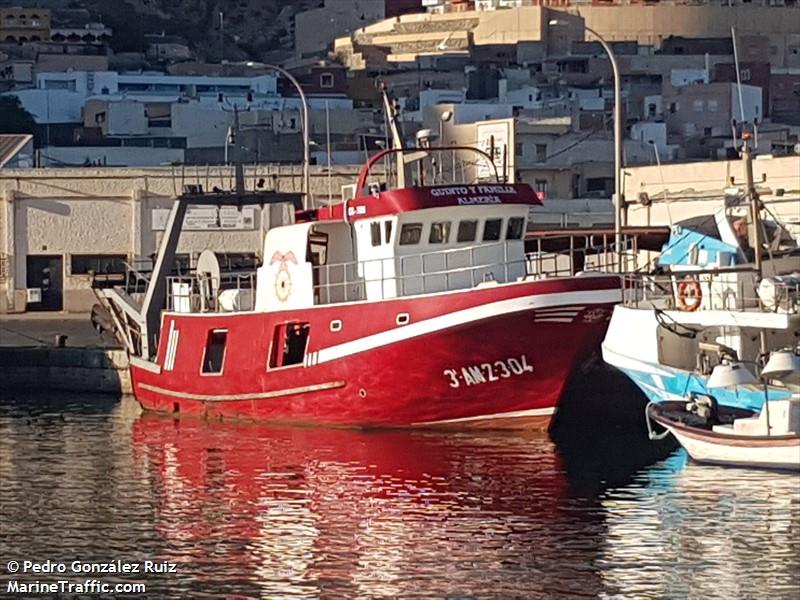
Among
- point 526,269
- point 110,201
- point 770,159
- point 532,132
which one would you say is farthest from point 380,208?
point 532,132

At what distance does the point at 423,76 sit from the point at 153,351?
7408 cm

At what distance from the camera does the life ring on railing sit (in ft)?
123

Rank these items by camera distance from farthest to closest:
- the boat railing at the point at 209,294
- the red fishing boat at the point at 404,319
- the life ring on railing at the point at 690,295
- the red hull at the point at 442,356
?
the boat railing at the point at 209,294 → the red fishing boat at the point at 404,319 → the red hull at the point at 442,356 → the life ring on railing at the point at 690,295

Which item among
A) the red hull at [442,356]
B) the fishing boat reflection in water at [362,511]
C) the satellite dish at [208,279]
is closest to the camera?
the fishing boat reflection in water at [362,511]

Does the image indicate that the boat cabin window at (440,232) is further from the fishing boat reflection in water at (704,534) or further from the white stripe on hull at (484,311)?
the fishing boat reflection in water at (704,534)

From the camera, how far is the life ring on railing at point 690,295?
3747cm

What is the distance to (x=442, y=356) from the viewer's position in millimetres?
38594

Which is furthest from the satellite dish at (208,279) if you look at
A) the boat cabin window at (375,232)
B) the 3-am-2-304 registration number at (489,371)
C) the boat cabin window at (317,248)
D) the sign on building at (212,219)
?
the sign on building at (212,219)

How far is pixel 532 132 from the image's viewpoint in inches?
3056

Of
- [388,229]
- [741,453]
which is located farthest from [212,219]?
[741,453]

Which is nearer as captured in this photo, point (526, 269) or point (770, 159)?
point (526, 269)

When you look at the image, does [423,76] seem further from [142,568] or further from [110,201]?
[142,568]

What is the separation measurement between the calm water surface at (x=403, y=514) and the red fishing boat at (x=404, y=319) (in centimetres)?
73

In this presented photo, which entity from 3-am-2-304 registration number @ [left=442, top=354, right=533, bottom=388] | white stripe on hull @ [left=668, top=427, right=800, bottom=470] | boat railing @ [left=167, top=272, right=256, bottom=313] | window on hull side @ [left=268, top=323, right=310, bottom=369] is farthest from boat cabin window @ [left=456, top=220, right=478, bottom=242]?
white stripe on hull @ [left=668, top=427, right=800, bottom=470]
